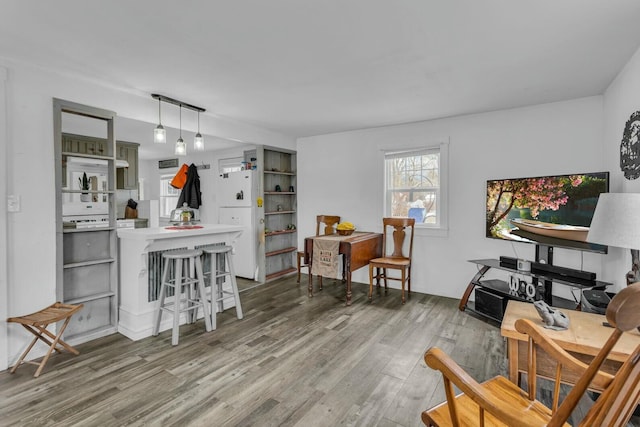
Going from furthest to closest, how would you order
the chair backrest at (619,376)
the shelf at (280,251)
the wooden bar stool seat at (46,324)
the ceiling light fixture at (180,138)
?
the shelf at (280,251)
the ceiling light fixture at (180,138)
the wooden bar stool seat at (46,324)
the chair backrest at (619,376)

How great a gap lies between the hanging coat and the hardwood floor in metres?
2.80

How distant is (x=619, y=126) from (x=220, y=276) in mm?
3857

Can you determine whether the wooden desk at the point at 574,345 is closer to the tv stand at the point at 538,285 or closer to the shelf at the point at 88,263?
the tv stand at the point at 538,285

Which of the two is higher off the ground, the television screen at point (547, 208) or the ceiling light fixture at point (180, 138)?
the ceiling light fixture at point (180, 138)

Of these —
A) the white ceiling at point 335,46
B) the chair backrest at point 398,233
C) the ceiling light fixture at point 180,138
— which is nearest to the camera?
the white ceiling at point 335,46

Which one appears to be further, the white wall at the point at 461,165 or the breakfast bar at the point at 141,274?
the white wall at the point at 461,165

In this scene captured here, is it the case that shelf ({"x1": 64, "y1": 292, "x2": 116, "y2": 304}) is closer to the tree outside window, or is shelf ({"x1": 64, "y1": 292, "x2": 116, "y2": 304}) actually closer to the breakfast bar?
the breakfast bar

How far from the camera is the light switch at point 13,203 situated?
2314 millimetres

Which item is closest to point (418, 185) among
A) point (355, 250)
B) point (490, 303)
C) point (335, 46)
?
point (355, 250)

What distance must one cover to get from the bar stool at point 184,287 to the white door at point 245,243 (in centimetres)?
155

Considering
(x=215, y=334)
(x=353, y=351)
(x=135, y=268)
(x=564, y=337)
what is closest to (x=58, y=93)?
(x=135, y=268)

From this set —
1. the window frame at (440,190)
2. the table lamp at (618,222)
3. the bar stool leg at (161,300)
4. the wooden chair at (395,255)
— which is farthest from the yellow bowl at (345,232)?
the table lamp at (618,222)

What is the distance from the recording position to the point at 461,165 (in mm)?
3896

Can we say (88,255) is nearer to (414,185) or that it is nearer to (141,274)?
(141,274)
